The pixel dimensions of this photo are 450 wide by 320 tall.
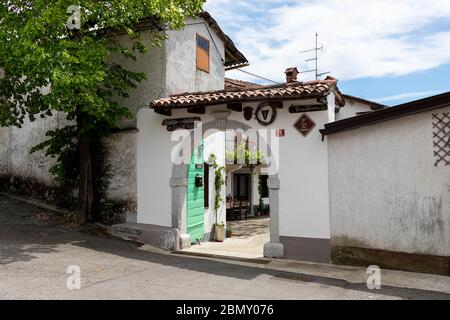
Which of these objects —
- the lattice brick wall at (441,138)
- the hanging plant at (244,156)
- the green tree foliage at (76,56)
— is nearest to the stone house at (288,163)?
the lattice brick wall at (441,138)

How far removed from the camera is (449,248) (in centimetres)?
715

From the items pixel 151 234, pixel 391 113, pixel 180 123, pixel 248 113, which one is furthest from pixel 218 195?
pixel 391 113

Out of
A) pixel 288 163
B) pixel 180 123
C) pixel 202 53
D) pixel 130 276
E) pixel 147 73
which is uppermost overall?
pixel 202 53

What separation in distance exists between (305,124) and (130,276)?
487cm

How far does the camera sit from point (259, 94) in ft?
28.6

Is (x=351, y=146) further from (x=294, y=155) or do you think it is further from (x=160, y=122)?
(x=160, y=122)

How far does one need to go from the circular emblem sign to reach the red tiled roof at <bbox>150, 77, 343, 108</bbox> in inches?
14.9

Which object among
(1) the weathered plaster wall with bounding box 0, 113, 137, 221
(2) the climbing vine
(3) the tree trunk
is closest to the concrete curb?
(1) the weathered plaster wall with bounding box 0, 113, 137, 221

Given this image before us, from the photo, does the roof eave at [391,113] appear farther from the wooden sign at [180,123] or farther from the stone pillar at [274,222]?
the wooden sign at [180,123]

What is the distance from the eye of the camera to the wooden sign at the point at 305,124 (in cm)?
878

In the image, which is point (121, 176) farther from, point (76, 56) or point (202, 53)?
point (202, 53)
